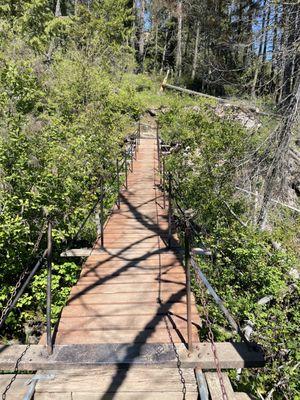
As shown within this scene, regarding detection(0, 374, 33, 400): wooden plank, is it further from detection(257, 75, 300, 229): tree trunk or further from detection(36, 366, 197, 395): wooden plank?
detection(257, 75, 300, 229): tree trunk

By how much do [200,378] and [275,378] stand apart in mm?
1896

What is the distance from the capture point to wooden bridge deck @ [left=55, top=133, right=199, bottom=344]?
3.64 meters

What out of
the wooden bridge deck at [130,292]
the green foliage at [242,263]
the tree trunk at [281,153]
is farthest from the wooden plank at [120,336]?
the tree trunk at [281,153]

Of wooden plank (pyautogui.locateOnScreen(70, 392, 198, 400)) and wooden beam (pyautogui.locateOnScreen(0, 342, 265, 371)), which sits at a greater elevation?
wooden beam (pyautogui.locateOnScreen(0, 342, 265, 371))

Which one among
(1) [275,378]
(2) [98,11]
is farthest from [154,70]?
(1) [275,378]

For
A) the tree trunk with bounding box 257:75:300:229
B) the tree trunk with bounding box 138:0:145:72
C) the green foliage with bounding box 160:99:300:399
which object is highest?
the tree trunk with bounding box 138:0:145:72

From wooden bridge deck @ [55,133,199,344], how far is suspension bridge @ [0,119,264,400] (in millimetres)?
11

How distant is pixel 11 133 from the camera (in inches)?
233

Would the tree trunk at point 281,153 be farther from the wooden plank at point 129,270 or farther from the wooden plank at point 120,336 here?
the wooden plank at point 120,336

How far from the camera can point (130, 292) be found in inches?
179

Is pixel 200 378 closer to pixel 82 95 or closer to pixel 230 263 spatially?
pixel 230 263

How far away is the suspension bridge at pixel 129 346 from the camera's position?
290 centimetres

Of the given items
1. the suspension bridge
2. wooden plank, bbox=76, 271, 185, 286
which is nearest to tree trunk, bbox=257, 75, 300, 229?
the suspension bridge

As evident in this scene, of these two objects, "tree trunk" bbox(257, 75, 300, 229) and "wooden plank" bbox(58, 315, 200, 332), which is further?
"tree trunk" bbox(257, 75, 300, 229)
